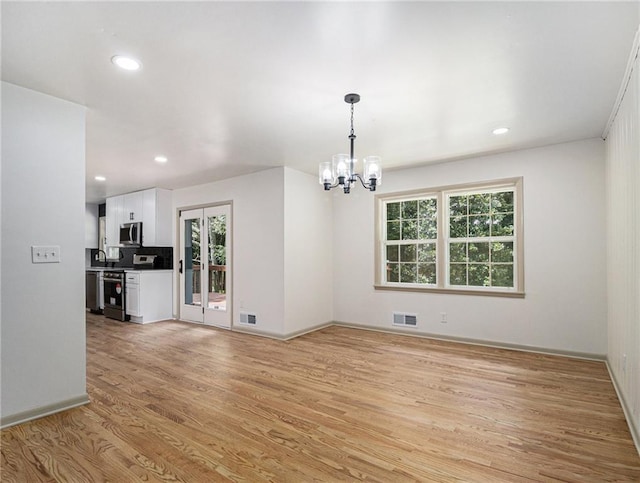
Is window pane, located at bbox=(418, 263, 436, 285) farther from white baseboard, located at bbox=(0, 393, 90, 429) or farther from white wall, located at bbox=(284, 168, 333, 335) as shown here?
white baseboard, located at bbox=(0, 393, 90, 429)

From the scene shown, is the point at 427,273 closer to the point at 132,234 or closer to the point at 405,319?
the point at 405,319

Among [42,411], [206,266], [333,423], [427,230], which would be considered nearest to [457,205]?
[427,230]

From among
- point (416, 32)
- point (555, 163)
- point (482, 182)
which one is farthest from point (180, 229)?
point (555, 163)

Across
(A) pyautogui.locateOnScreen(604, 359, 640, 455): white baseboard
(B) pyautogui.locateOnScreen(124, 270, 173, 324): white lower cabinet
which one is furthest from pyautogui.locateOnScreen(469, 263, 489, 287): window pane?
(B) pyautogui.locateOnScreen(124, 270, 173, 324): white lower cabinet

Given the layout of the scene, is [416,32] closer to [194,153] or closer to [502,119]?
[502,119]

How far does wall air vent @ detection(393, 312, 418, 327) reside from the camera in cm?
512

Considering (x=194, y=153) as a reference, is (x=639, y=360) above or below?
below

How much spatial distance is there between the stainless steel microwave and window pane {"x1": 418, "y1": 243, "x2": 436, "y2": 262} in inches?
208

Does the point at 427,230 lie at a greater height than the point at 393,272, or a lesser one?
greater

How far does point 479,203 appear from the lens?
4773 mm

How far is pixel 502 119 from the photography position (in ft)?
11.0

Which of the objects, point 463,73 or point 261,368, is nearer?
point 463,73

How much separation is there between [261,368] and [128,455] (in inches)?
66.2

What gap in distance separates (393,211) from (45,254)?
4.44m
